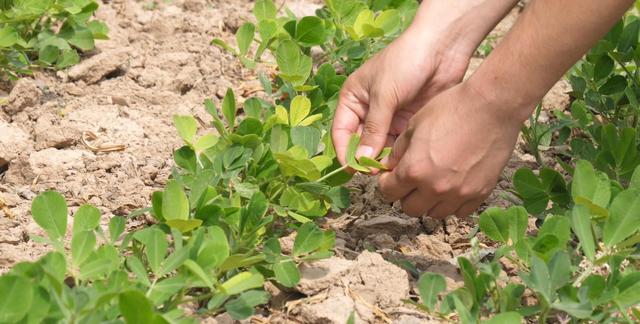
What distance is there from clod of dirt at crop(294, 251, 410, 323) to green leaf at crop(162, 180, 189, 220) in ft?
1.00

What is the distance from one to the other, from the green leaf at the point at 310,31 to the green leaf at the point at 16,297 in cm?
149

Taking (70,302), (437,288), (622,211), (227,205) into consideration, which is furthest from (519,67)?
(70,302)

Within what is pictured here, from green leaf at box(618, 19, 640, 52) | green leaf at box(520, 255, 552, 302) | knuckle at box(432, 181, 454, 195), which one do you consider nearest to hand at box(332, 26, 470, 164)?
knuckle at box(432, 181, 454, 195)

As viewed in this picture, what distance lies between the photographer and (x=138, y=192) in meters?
2.68

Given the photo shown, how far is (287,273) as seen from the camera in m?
2.10

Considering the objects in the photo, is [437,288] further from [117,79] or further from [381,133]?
[117,79]

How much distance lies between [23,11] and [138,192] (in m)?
0.83

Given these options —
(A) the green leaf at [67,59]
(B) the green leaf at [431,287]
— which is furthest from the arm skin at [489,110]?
(A) the green leaf at [67,59]

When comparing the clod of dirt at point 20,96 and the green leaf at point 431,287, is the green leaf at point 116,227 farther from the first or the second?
the clod of dirt at point 20,96

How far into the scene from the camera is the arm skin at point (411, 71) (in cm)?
250

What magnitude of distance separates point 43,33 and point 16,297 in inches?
69.9

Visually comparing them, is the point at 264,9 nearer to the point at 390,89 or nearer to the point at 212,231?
the point at 390,89

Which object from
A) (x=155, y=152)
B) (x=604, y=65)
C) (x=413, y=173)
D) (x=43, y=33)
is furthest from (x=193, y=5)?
(x=413, y=173)

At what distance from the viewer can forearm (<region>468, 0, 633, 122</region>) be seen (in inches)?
81.0
